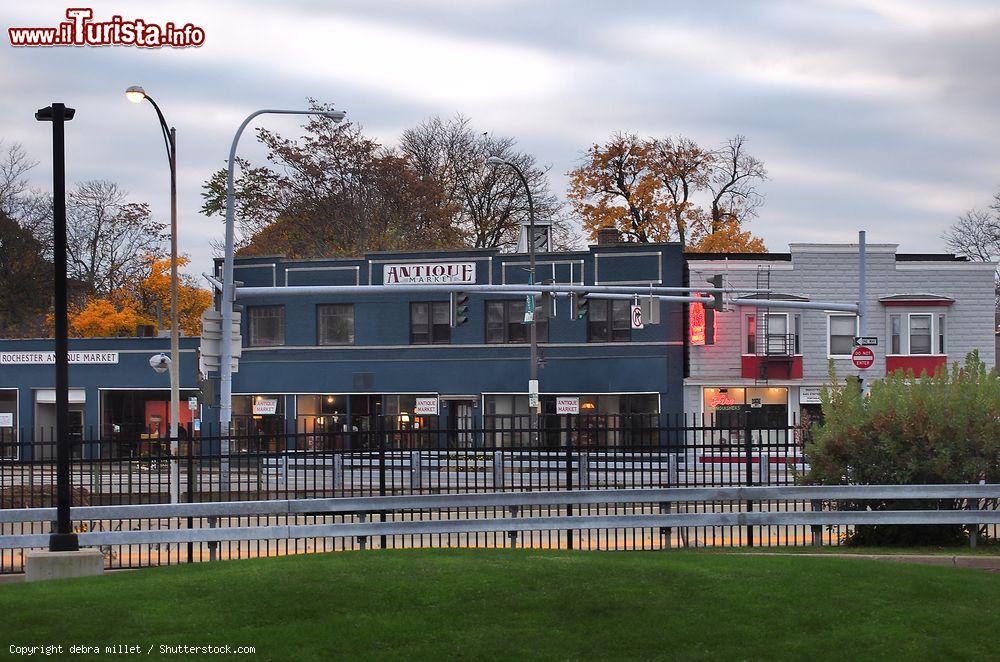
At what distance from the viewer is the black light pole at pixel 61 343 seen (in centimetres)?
1467

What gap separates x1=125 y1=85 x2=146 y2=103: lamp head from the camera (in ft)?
92.7

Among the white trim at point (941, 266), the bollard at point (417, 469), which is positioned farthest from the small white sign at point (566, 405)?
the bollard at point (417, 469)

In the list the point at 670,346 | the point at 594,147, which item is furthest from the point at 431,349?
the point at 594,147

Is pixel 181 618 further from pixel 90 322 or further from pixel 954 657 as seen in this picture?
pixel 90 322

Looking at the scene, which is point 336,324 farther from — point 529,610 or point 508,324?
point 529,610

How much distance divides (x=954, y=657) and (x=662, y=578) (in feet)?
10.3

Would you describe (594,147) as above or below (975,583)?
above

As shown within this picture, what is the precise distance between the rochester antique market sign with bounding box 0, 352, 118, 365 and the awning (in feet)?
4.42

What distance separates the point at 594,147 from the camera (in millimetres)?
72250

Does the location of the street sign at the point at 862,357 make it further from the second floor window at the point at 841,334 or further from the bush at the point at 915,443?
the bush at the point at 915,443

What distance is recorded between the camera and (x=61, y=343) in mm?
15016

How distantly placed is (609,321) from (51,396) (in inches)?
1032

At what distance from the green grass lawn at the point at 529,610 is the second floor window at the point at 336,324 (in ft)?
131

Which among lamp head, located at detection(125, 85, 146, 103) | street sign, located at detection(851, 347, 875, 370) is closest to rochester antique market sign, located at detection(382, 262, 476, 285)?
street sign, located at detection(851, 347, 875, 370)
